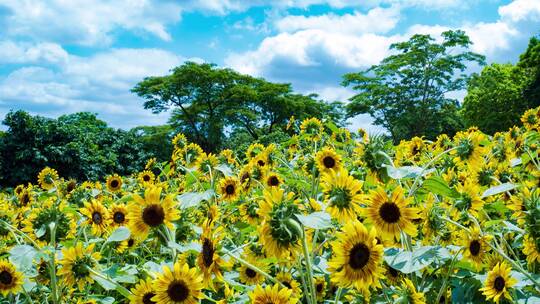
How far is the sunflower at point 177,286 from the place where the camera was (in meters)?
1.50

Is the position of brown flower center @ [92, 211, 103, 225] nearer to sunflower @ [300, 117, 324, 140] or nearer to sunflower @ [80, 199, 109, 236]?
sunflower @ [80, 199, 109, 236]

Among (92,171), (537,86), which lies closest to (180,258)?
(92,171)

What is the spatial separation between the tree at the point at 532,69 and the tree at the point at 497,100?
0.27 m

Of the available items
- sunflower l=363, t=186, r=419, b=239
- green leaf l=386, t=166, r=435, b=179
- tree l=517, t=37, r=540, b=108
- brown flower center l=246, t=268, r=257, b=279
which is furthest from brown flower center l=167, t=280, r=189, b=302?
tree l=517, t=37, r=540, b=108

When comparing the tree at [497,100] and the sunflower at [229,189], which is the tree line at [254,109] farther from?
the sunflower at [229,189]

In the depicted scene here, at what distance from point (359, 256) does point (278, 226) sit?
0.80ft

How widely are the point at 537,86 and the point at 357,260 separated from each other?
30353mm

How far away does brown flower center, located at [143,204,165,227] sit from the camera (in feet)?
5.74

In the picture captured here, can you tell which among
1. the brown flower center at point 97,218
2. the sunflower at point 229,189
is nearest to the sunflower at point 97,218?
the brown flower center at point 97,218

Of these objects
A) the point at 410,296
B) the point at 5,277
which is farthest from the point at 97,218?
the point at 410,296

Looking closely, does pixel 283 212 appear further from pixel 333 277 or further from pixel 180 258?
pixel 180 258

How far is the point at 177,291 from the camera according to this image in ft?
4.94

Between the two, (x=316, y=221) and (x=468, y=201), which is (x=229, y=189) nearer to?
(x=468, y=201)

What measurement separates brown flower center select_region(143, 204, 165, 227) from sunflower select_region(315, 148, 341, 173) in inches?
38.7
